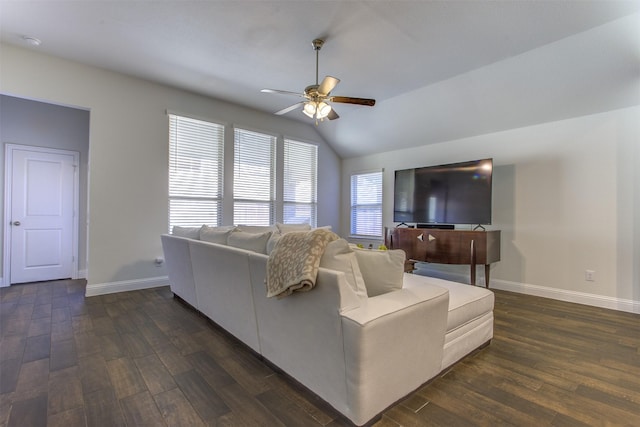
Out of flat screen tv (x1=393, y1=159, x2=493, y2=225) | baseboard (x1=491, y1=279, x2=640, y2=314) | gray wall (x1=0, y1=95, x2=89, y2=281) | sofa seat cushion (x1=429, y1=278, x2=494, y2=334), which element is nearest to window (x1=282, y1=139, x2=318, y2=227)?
flat screen tv (x1=393, y1=159, x2=493, y2=225)

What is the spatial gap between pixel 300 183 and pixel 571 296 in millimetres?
4446

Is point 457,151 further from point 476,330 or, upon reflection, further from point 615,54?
point 476,330

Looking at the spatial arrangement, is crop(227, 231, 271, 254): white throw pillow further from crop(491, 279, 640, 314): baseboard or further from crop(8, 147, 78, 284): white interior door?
crop(8, 147, 78, 284): white interior door

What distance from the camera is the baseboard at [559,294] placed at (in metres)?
3.32

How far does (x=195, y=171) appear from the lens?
15.1 feet

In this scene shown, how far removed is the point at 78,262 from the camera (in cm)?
479

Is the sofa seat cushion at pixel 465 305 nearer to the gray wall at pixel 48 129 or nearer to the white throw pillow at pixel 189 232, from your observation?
the white throw pillow at pixel 189 232

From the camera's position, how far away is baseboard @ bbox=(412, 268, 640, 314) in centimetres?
332

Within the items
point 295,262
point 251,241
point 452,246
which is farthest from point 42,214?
point 452,246

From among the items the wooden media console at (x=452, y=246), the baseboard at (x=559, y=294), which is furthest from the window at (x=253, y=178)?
the baseboard at (x=559, y=294)

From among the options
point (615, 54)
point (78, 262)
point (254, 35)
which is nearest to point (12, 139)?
point (78, 262)

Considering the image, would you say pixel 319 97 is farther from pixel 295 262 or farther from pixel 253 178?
pixel 253 178

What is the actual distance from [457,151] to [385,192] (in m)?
1.49

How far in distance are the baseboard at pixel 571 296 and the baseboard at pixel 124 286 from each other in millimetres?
4813
